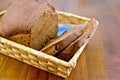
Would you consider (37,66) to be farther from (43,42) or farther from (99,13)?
(99,13)

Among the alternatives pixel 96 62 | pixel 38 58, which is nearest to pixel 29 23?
pixel 38 58

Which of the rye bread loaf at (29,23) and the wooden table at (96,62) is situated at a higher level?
the rye bread loaf at (29,23)

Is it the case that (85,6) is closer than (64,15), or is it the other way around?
(64,15)

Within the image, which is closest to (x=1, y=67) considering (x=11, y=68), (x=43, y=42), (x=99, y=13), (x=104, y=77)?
(x=11, y=68)

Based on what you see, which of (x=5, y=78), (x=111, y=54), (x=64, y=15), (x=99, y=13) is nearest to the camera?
(x=5, y=78)

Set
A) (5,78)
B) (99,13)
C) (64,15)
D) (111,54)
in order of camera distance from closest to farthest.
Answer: (5,78) < (111,54) < (64,15) < (99,13)

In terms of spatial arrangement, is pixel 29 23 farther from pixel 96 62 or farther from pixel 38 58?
pixel 96 62

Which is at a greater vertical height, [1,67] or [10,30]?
[10,30]

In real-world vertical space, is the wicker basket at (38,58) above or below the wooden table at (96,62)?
above
